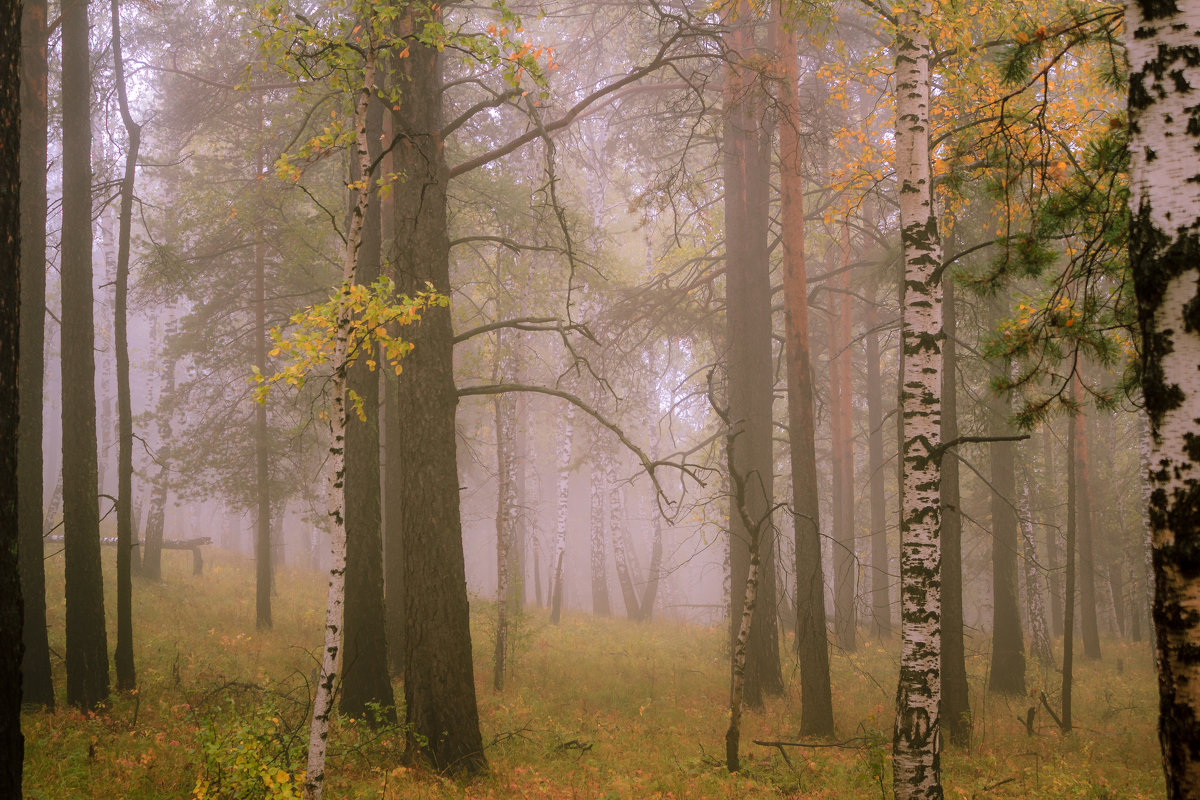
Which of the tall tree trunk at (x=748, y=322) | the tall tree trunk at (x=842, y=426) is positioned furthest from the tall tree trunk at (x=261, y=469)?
the tall tree trunk at (x=842, y=426)

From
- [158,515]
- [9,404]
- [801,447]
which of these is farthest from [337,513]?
[158,515]

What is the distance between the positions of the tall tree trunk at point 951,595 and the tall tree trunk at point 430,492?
20.4 ft

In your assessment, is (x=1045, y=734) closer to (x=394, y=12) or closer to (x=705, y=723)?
(x=705, y=723)

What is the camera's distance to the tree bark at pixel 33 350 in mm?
8031

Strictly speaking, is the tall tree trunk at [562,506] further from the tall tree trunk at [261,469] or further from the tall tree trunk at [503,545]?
the tall tree trunk at [261,469]

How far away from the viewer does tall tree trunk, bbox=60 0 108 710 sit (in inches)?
326

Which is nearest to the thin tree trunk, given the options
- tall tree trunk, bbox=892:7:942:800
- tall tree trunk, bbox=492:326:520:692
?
tall tree trunk, bbox=492:326:520:692

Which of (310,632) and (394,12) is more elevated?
(394,12)

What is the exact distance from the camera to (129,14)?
58.9 ft

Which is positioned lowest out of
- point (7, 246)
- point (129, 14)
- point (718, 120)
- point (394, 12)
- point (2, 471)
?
point (2, 471)

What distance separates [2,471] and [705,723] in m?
9.06

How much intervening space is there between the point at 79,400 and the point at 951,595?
469 inches

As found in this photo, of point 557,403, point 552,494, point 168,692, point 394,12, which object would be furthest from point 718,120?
point 552,494

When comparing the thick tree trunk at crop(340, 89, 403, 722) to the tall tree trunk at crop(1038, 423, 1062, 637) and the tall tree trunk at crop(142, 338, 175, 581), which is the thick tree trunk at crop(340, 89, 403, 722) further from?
the tall tree trunk at crop(1038, 423, 1062, 637)
